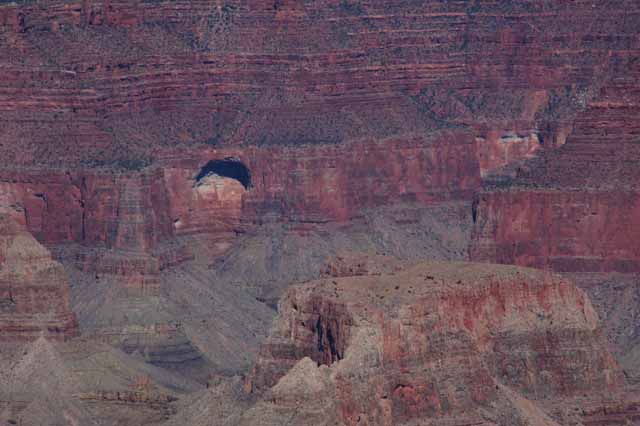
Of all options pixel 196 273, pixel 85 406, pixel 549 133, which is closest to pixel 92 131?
pixel 196 273

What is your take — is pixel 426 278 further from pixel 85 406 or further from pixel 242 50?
pixel 242 50

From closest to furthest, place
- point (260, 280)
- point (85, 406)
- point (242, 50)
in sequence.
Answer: point (85, 406)
point (260, 280)
point (242, 50)

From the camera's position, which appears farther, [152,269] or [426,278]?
[152,269]

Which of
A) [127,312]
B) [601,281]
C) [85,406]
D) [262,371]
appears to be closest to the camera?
[262,371]

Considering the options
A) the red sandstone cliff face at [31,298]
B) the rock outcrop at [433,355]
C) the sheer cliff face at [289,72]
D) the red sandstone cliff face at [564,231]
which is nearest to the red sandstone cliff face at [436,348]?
the rock outcrop at [433,355]

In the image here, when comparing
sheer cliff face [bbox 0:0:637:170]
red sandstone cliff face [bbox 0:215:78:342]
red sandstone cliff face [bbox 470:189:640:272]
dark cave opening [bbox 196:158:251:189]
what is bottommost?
red sandstone cliff face [bbox 0:215:78:342]

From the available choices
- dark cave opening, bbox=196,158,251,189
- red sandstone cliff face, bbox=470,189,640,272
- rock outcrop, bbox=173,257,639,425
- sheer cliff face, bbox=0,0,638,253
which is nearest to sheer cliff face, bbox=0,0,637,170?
sheer cliff face, bbox=0,0,638,253

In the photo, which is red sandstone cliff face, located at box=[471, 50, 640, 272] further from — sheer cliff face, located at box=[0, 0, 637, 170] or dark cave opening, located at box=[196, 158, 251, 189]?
dark cave opening, located at box=[196, 158, 251, 189]
